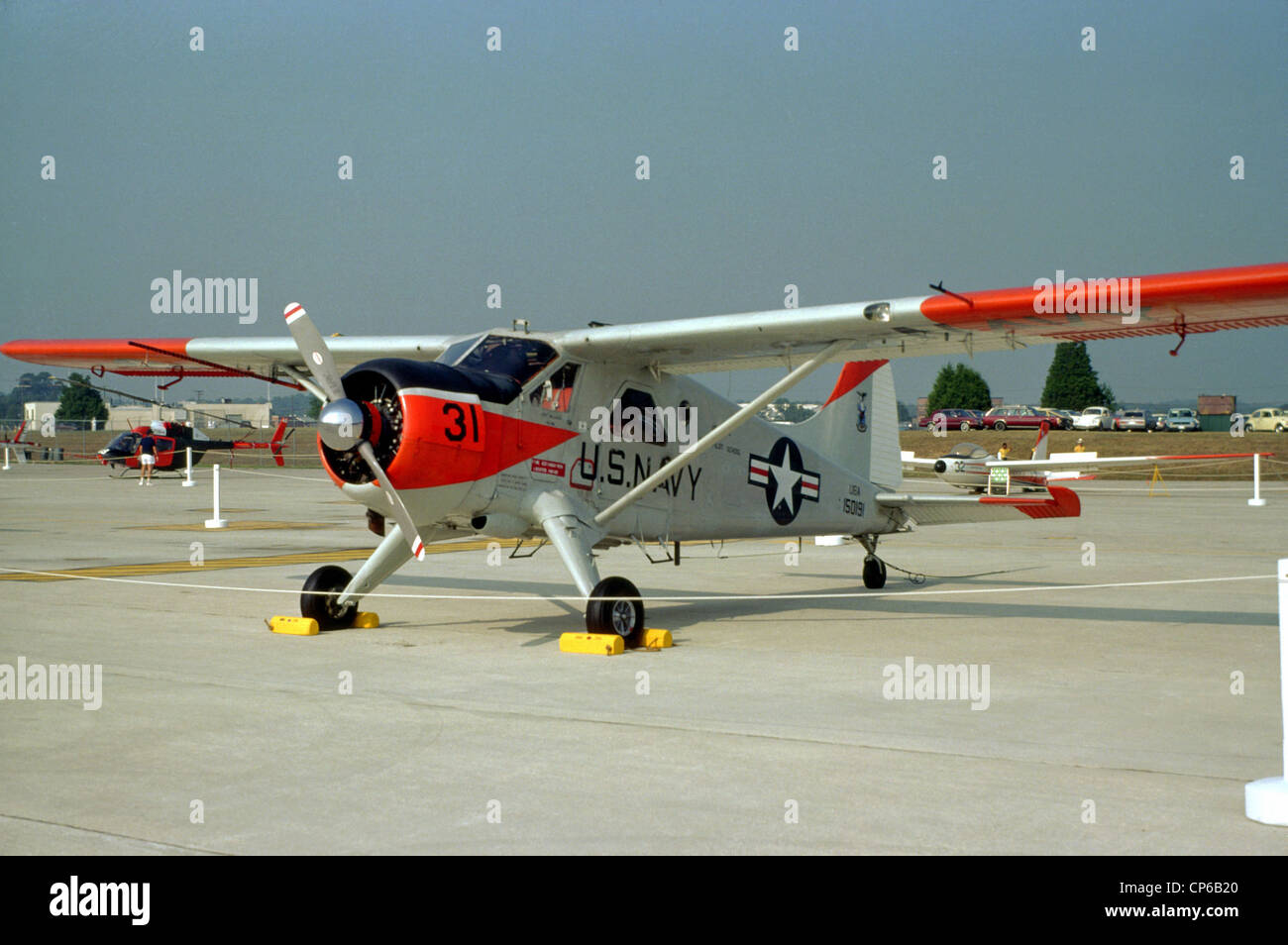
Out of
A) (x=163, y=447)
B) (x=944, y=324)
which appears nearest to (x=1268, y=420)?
(x=163, y=447)

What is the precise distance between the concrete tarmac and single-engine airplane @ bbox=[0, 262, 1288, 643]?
3.31 feet

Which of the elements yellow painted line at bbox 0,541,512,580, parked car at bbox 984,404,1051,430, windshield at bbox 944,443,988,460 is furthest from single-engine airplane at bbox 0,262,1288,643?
parked car at bbox 984,404,1051,430

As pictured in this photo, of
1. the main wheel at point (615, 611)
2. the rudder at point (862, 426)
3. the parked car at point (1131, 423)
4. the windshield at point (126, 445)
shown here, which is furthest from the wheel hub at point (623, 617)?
the parked car at point (1131, 423)

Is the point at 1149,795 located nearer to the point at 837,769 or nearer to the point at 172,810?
the point at 837,769

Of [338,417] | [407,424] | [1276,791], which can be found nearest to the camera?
[1276,791]

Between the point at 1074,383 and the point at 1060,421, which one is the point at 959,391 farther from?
the point at 1060,421

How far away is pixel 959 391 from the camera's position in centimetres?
12062

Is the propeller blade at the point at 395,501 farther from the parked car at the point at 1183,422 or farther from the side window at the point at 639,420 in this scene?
the parked car at the point at 1183,422

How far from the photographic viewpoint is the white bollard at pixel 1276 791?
4.96 meters

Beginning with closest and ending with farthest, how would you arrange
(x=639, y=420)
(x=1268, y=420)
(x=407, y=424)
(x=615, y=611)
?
(x=407, y=424), (x=615, y=611), (x=639, y=420), (x=1268, y=420)

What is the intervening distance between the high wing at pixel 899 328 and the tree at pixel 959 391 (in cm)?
10812

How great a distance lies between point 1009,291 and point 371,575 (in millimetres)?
6155

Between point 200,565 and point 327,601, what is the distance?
7.07 m
